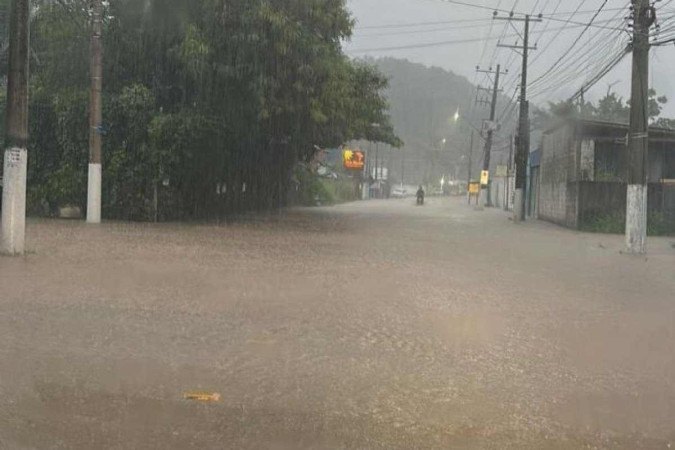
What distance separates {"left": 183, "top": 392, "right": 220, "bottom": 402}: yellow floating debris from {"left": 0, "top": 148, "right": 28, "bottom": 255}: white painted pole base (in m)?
7.54

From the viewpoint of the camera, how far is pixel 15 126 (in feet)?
39.2

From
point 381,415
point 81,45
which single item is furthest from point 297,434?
point 81,45

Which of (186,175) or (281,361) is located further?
(186,175)

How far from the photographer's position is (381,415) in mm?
5324

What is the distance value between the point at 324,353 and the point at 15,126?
7.59 m

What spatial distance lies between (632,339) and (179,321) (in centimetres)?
494

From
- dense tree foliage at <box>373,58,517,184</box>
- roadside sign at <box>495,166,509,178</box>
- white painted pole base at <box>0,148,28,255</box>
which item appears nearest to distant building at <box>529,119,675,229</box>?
white painted pole base at <box>0,148,28,255</box>

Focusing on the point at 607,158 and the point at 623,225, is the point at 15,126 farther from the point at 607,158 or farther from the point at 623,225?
the point at 607,158

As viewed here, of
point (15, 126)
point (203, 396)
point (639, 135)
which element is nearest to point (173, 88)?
point (15, 126)

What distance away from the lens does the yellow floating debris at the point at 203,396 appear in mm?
5541

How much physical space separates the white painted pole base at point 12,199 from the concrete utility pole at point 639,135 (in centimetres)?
1298

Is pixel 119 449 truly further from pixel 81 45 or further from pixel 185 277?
pixel 81 45

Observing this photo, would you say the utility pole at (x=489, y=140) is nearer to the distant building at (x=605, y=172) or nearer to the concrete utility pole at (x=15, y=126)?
the distant building at (x=605, y=172)

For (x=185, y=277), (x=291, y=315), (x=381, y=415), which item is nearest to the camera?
(x=381, y=415)
